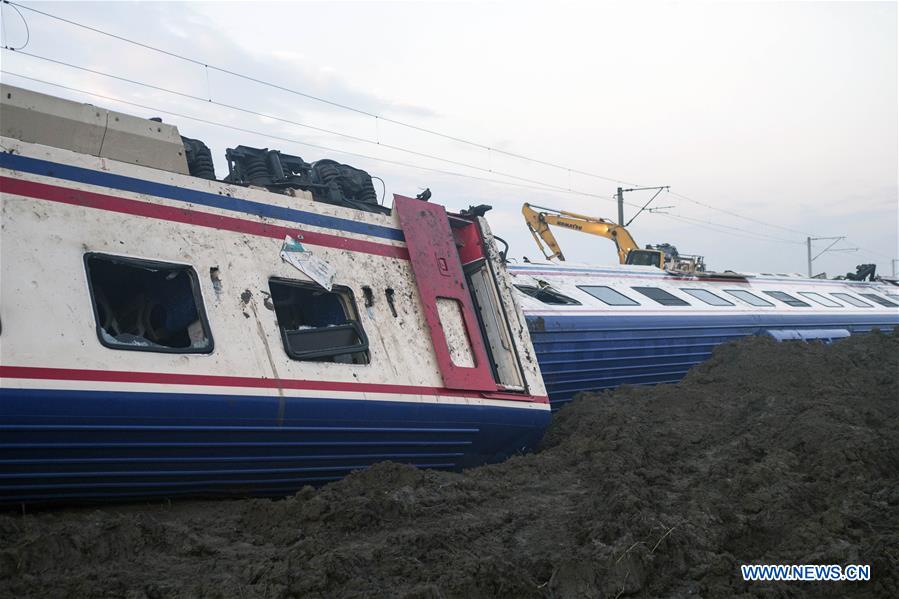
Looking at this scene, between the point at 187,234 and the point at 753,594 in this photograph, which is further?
the point at 187,234

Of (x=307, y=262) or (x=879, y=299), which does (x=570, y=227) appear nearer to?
(x=879, y=299)

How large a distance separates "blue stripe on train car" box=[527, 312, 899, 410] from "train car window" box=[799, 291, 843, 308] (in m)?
3.12

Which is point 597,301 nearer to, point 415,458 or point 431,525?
point 415,458

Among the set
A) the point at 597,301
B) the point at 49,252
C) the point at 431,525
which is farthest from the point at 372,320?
the point at 597,301

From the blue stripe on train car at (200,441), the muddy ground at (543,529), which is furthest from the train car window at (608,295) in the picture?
the blue stripe on train car at (200,441)

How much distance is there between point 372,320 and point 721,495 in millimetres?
2758

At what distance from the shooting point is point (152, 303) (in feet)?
19.1

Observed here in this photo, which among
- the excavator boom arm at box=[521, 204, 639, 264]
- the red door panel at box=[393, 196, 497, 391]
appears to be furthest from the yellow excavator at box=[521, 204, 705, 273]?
the red door panel at box=[393, 196, 497, 391]

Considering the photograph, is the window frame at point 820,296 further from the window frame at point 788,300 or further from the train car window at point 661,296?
the train car window at point 661,296

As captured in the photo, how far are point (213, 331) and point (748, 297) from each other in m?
10.3

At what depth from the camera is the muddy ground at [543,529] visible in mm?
3885

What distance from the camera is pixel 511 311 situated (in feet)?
Result: 24.7

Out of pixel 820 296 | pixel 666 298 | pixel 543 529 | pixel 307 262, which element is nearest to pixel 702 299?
pixel 666 298

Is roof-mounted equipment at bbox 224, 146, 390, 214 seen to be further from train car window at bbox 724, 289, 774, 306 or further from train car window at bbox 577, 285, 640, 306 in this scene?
train car window at bbox 724, 289, 774, 306
